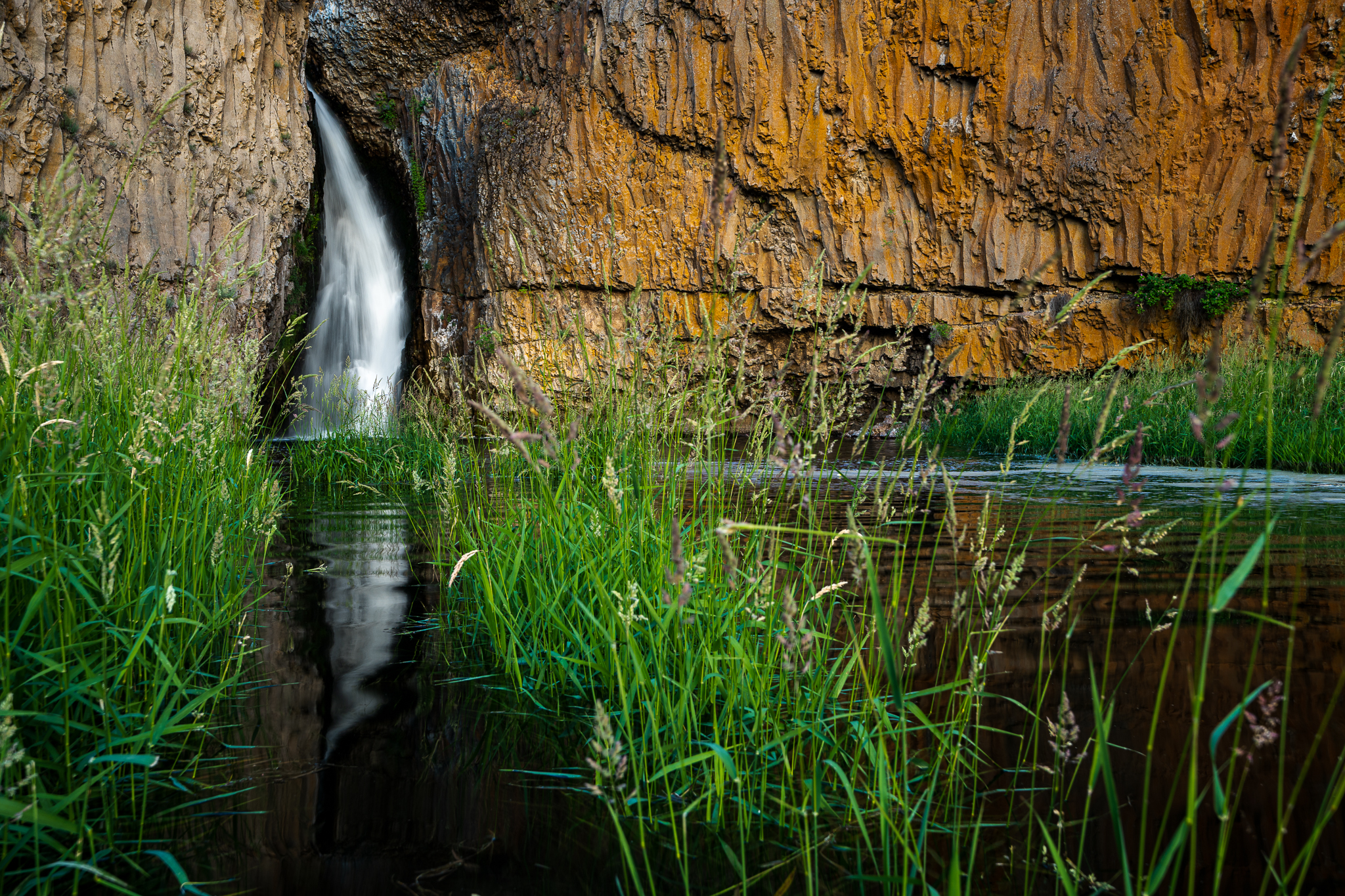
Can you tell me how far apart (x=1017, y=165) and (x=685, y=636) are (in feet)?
46.5

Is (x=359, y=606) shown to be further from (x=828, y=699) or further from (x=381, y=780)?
(x=828, y=699)

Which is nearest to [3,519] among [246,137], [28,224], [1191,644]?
[28,224]

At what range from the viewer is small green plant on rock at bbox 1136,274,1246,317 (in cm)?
1310

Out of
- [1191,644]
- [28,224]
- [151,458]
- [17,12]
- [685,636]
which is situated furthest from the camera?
[17,12]

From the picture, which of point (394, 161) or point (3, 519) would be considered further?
point (394, 161)

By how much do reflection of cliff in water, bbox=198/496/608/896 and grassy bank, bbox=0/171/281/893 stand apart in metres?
0.11

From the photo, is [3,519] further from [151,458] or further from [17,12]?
[17,12]

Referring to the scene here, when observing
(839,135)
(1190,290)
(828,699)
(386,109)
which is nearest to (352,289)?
(386,109)

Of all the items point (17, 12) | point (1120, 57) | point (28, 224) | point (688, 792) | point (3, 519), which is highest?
point (1120, 57)

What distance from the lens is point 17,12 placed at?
5.35m

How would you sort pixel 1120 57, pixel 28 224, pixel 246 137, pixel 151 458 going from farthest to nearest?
pixel 1120 57 < pixel 246 137 < pixel 151 458 < pixel 28 224

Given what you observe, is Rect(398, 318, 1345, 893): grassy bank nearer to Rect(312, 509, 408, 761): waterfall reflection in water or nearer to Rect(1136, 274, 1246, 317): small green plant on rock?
Rect(312, 509, 408, 761): waterfall reflection in water

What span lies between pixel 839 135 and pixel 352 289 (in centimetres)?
880

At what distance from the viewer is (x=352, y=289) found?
12.3 m
